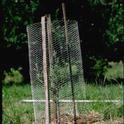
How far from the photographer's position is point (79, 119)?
10.7 metres

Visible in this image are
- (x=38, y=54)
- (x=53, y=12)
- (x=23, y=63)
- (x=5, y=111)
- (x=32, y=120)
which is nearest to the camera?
(x=38, y=54)

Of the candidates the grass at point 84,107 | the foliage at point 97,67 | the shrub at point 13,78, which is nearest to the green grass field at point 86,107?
the grass at point 84,107

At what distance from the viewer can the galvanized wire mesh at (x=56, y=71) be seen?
995 centimetres

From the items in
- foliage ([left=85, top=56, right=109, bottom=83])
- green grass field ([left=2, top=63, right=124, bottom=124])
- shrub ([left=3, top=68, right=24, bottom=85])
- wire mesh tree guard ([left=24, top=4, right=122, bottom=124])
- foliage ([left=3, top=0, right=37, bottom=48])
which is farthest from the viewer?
shrub ([left=3, top=68, right=24, bottom=85])

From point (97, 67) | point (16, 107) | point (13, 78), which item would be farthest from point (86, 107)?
Result: point (13, 78)

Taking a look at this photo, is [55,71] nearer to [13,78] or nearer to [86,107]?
[86,107]

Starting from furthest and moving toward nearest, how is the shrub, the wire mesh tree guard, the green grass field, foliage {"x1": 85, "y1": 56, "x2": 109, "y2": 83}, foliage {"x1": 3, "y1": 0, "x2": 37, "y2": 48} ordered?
the shrub < foliage {"x1": 85, "y1": 56, "x2": 109, "y2": 83} < foliage {"x1": 3, "y1": 0, "x2": 37, "y2": 48} < the green grass field < the wire mesh tree guard

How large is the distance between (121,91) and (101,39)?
15.7ft

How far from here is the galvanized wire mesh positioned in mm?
9945

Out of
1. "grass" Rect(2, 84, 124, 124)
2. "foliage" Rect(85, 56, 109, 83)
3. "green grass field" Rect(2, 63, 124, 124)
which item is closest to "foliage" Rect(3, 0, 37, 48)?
"foliage" Rect(85, 56, 109, 83)

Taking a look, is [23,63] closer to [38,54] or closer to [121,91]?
[121,91]

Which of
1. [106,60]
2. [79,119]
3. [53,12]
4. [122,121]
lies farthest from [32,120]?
[106,60]

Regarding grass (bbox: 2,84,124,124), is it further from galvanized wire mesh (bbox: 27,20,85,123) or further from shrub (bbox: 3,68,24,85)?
shrub (bbox: 3,68,24,85)

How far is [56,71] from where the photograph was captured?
9.94 meters
